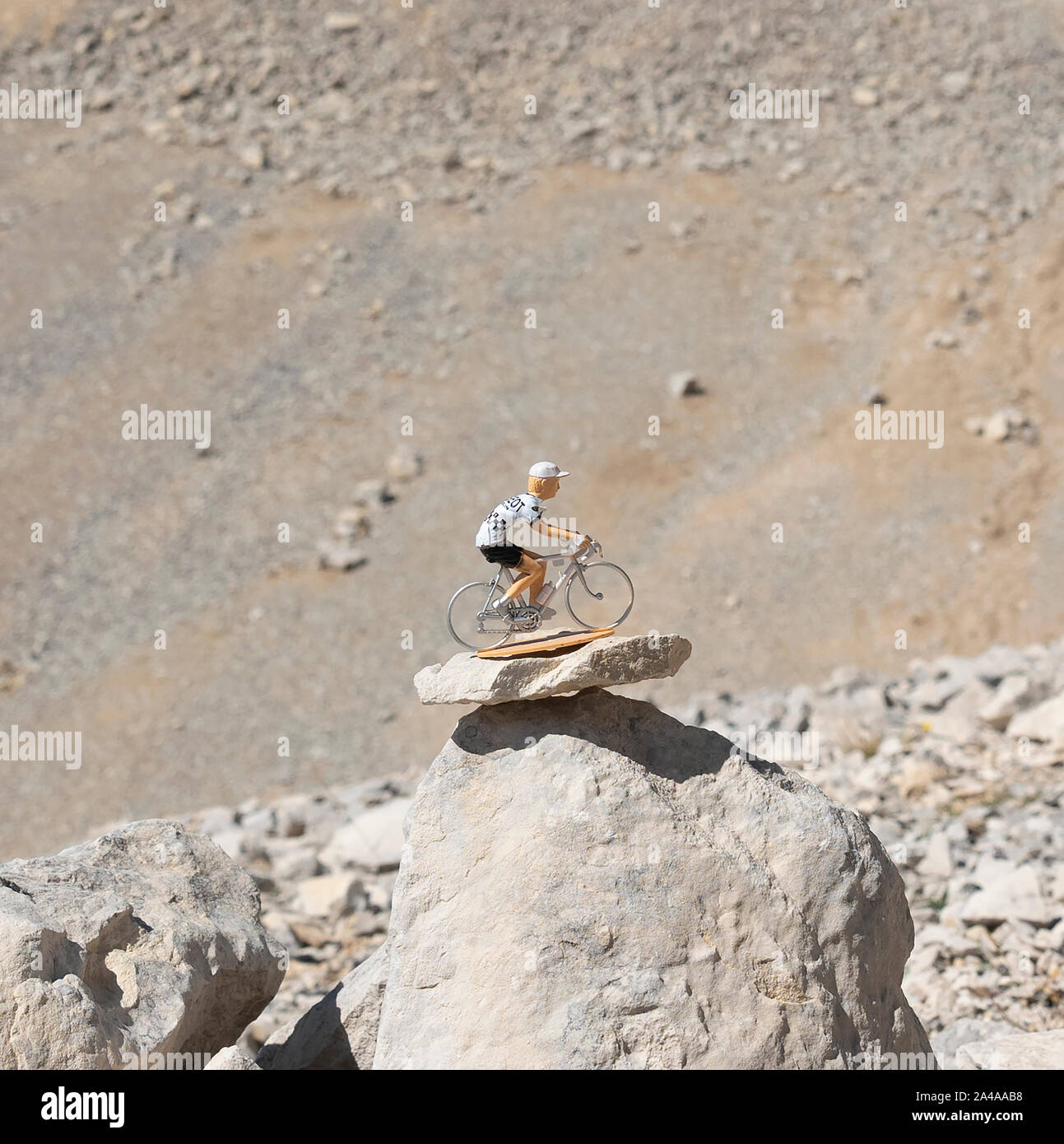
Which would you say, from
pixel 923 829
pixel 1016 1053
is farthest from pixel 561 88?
pixel 1016 1053

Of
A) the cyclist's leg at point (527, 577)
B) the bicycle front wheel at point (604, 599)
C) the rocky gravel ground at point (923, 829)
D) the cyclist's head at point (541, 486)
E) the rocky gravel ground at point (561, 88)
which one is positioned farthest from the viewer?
the rocky gravel ground at point (561, 88)

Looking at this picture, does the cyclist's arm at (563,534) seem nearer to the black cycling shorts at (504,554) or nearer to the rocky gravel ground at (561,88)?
the black cycling shorts at (504,554)

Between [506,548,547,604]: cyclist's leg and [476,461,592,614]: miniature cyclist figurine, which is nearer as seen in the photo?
[476,461,592,614]: miniature cyclist figurine

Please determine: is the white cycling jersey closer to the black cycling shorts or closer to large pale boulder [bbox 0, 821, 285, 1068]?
the black cycling shorts

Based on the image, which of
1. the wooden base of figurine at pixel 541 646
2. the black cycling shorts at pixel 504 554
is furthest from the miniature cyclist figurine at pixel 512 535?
the wooden base of figurine at pixel 541 646

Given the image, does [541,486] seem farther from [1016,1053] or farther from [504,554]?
[1016,1053]

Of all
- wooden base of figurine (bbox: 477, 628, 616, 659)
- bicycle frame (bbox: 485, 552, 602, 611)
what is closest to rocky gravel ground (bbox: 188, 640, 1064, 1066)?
wooden base of figurine (bbox: 477, 628, 616, 659)
